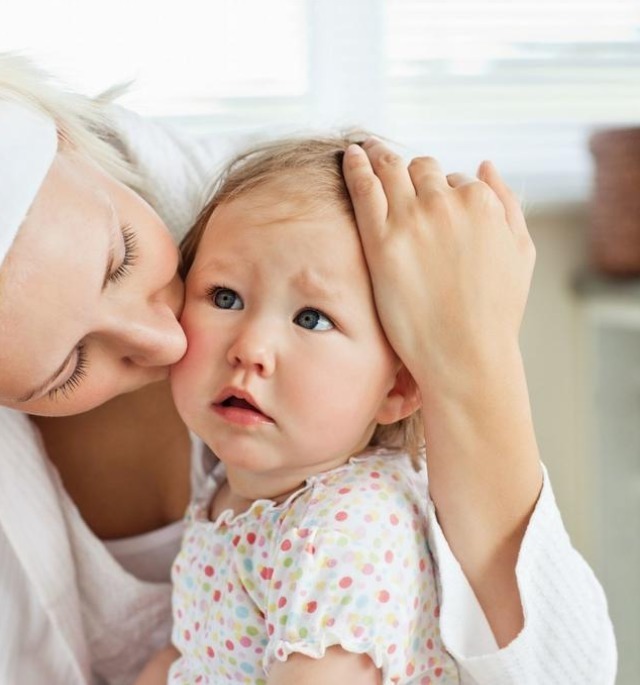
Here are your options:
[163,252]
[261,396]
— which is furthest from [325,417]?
[163,252]

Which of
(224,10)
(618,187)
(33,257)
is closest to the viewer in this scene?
(33,257)

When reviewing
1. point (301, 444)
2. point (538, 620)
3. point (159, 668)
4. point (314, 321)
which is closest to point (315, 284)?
point (314, 321)

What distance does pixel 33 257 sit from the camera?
81 centimetres

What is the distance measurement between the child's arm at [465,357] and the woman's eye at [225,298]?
0.42ft

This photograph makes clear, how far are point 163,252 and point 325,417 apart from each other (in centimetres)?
22

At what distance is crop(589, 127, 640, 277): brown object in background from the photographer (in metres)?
2.10

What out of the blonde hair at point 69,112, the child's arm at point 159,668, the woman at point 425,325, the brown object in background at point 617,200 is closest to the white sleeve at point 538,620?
the woman at point 425,325

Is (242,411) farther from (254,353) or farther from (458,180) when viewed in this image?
(458,180)

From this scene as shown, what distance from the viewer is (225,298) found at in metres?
0.97

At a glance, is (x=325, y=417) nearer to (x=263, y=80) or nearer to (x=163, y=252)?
(x=163, y=252)

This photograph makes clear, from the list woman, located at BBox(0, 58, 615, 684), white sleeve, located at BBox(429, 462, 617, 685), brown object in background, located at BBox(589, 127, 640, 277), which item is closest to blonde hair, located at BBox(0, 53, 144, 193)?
woman, located at BBox(0, 58, 615, 684)

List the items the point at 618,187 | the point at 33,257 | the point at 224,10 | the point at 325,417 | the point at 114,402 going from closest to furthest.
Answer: the point at 33,257 < the point at 325,417 < the point at 114,402 < the point at 618,187 < the point at 224,10

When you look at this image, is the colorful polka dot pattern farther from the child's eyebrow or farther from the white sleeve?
the child's eyebrow

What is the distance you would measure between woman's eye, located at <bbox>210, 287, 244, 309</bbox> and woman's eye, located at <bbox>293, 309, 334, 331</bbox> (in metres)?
0.06
